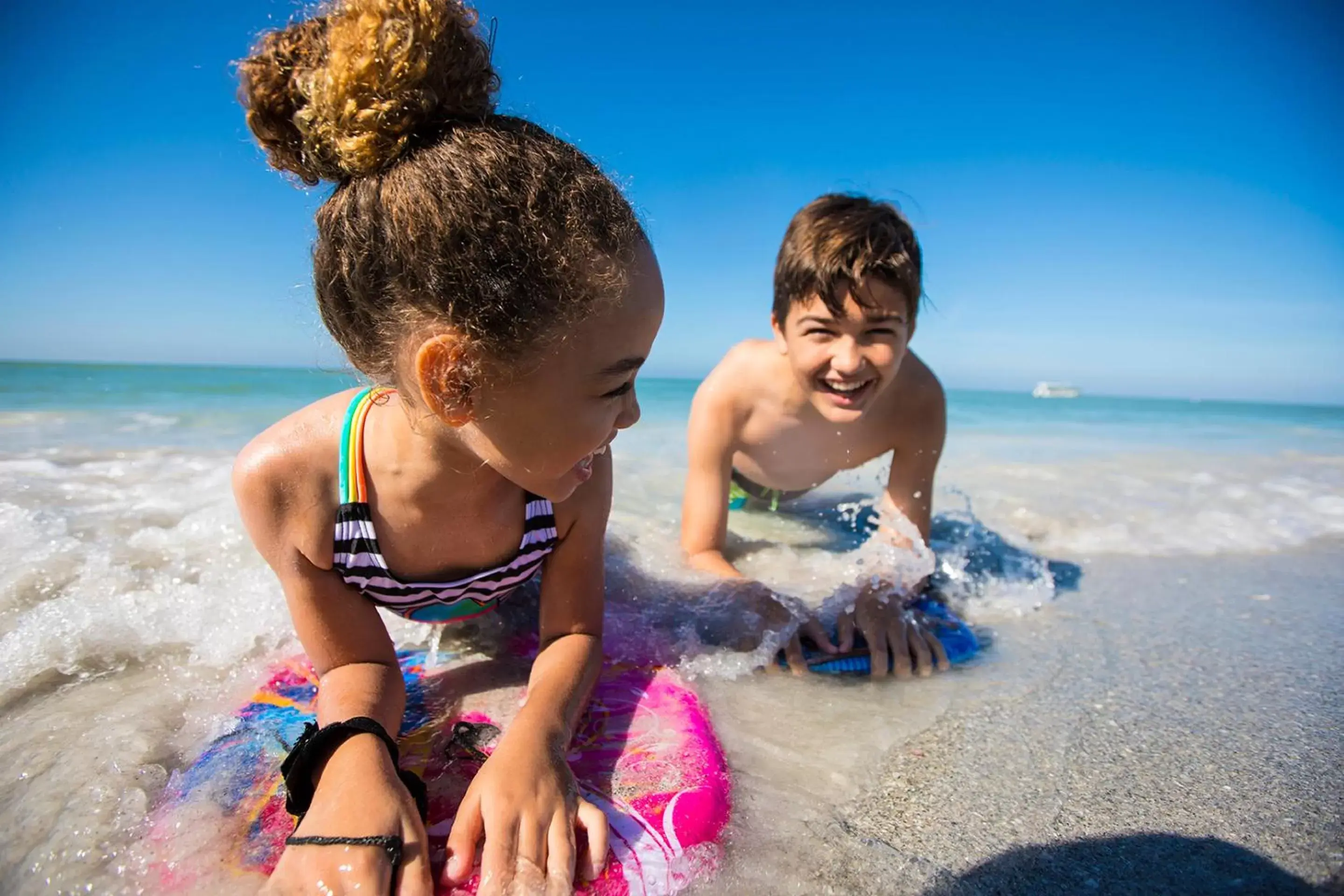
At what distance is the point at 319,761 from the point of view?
1308 mm

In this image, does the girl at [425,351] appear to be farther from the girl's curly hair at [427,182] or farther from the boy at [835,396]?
the boy at [835,396]

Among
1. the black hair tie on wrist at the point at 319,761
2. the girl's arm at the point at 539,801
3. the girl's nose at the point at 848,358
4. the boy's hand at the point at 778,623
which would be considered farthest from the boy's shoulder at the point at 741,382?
the black hair tie on wrist at the point at 319,761

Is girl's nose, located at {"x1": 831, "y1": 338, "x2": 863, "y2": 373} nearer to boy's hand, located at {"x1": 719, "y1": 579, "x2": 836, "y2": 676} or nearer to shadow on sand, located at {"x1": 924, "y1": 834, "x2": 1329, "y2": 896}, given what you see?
boy's hand, located at {"x1": 719, "y1": 579, "x2": 836, "y2": 676}

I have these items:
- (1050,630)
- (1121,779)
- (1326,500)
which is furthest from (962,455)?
(1121,779)

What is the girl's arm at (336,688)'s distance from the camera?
3.64ft

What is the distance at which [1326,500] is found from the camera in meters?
4.85

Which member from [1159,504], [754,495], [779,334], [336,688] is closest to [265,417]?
[754,495]

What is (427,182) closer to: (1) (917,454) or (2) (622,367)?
(2) (622,367)

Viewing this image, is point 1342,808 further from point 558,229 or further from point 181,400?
point 181,400

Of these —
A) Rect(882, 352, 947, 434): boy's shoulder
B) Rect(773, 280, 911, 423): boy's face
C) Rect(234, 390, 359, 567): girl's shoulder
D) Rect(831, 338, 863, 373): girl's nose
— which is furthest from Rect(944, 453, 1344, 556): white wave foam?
Rect(234, 390, 359, 567): girl's shoulder

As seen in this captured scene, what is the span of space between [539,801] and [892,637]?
1.39 meters

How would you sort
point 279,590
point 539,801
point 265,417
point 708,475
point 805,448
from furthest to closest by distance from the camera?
1. point 265,417
2. point 805,448
3. point 708,475
4. point 279,590
5. point 539,801

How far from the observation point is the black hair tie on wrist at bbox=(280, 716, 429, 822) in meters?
1.26

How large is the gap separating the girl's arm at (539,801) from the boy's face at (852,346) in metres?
1.57
